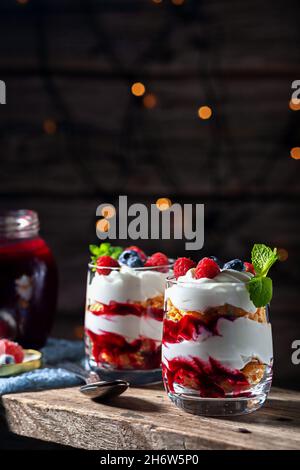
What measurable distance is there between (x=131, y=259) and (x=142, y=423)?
33 cm

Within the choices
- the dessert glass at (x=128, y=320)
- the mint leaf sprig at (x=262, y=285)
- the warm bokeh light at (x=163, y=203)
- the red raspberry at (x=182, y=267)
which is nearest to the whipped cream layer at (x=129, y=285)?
the dessert glass at (x=128, y=320)

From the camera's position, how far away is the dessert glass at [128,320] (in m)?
1.36

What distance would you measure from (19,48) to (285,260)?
0.96 meters

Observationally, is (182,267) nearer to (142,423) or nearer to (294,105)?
(142,423)

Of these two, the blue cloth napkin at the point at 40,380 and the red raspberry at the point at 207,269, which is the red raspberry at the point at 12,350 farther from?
the red raspberry at the point at 207,269

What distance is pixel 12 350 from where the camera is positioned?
147 centimetres

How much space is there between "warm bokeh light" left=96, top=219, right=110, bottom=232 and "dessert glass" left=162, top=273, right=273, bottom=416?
3.38 ft

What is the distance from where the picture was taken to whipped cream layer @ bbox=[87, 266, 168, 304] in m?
1.36

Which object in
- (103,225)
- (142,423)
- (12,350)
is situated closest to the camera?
(142,423)

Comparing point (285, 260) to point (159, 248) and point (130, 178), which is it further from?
point (130, 178)

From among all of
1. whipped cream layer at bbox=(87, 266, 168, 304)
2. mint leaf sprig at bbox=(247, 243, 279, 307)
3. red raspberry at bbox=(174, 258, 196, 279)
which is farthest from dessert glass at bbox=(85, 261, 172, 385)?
mint leaf sprig at bbox=(247, 243, 279, 307)

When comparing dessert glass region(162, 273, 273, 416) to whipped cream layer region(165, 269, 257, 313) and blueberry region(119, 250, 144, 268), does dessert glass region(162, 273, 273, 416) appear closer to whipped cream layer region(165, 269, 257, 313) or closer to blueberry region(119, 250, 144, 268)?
whipped cream layer region(165, 269, 257, 313)

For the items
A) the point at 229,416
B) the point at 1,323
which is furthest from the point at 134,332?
the point at 1,323

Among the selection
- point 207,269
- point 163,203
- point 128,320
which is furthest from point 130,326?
point 163,203
